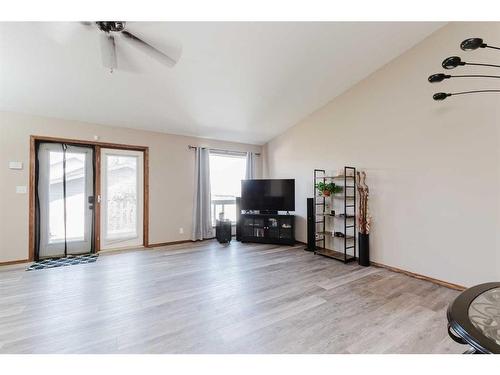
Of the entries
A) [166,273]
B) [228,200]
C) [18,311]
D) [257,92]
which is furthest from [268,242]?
[18,311]

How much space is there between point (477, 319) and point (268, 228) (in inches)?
152

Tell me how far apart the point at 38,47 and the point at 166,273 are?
2.97 meters

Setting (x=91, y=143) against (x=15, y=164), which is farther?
(x=91, y=143)

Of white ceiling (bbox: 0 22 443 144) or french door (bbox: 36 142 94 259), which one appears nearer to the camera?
white ceiling (bbox: 0 22 443 144)

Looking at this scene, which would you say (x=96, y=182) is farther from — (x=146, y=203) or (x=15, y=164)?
(x=15, y=164)


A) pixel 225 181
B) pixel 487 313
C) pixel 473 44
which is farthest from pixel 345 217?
pixel 225 181

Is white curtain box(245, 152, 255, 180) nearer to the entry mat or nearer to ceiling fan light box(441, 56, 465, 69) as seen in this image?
the entry mat

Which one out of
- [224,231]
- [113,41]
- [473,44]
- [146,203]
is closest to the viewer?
[473,44]

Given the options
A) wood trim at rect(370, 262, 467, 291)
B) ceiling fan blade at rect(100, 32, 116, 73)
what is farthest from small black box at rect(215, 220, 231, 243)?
ceiling fan blade at rect(100, 32, 116, 73)

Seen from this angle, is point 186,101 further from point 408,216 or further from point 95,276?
point 408,216

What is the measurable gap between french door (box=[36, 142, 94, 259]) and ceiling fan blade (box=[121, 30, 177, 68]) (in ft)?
9.12

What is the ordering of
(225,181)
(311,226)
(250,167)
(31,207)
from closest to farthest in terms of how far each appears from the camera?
(31,207)
(311,226)
(225,181)
(250,167)

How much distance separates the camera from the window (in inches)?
208

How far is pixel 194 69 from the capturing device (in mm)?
2914
